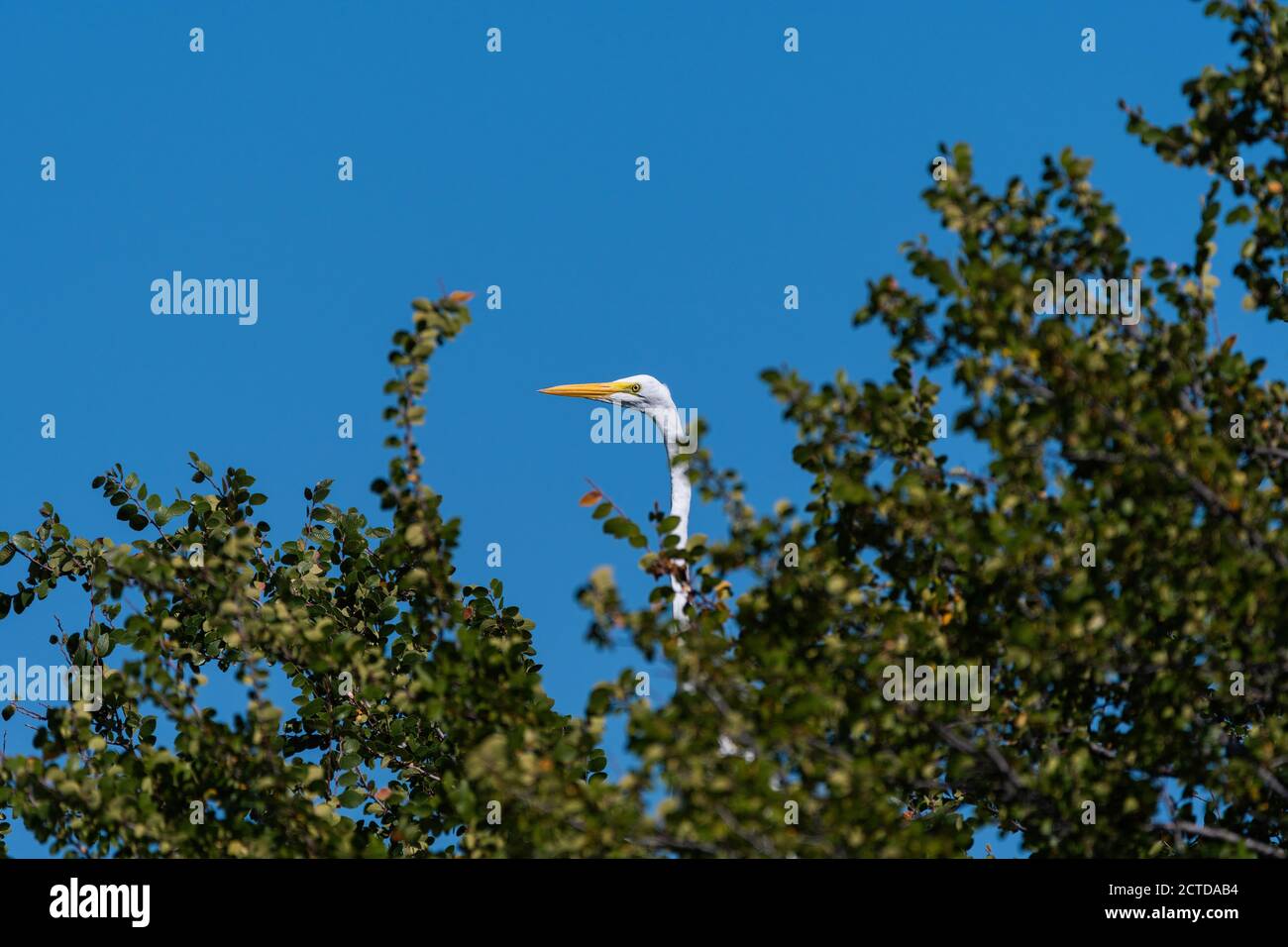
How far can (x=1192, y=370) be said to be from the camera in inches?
A: 352

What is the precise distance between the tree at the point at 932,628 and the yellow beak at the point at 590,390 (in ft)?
19.1

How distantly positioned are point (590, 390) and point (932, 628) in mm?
7347

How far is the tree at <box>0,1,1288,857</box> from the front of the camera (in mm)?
7746

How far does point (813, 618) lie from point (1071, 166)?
9.21 feet

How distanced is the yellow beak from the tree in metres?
5.82

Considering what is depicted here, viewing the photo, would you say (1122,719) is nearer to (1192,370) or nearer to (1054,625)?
(1054,625)

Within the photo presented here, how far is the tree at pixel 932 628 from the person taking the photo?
7746mm
